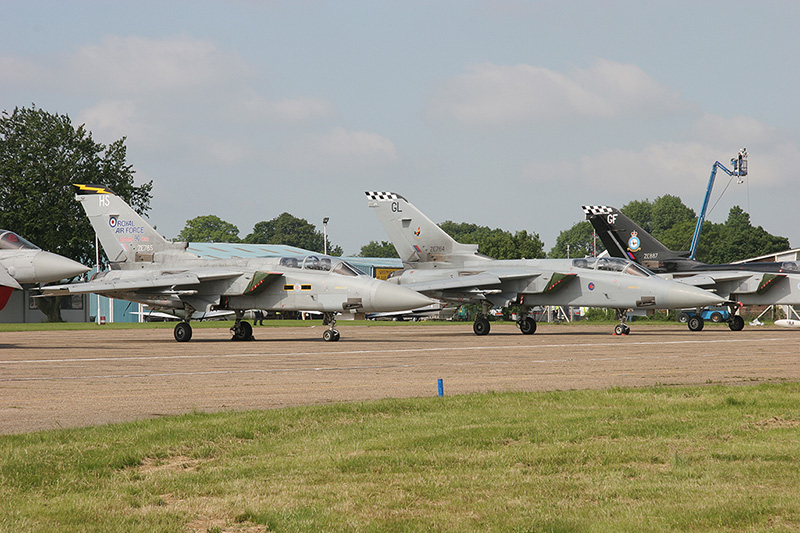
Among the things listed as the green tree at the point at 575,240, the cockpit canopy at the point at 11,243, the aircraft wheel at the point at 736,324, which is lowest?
the aircraft wheel at the point at 736,324

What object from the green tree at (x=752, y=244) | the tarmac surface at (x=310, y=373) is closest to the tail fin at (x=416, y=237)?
the tarmac surface at (x=310, y=373)

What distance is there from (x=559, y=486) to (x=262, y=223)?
526 feet

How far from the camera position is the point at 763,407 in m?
9.14

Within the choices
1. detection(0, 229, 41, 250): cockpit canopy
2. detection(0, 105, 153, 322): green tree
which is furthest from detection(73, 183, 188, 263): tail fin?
detection(0, 105, 153, 322): green tree

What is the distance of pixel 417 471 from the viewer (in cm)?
611

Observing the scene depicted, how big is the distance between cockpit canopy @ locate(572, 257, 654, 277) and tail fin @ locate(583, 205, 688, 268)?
29.1 feet

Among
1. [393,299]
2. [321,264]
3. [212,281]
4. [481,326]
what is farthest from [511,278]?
[212,281]

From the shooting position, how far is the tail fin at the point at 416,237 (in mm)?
32469

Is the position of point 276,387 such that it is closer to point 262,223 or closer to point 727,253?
point 727,253

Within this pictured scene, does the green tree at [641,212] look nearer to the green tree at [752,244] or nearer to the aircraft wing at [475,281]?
the green tree at [752,244]

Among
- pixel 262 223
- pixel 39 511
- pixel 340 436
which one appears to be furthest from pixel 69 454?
pixel 262 223

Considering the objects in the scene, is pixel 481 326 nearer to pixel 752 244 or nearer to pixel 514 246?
pixel 514 246

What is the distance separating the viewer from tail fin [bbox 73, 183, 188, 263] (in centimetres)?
2750

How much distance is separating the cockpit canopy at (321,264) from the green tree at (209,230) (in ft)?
412
